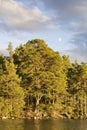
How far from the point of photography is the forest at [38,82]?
97.5m

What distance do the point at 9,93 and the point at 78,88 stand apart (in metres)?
24.4

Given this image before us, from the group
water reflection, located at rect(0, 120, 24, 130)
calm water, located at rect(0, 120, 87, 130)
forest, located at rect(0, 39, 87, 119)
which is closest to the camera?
water reflection, located at rect(0, 120, 24, 130)

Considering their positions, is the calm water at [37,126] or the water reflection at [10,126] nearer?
the water reflection at [10,126]

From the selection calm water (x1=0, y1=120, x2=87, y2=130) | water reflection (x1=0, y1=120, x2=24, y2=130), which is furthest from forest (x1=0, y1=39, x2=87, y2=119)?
water reflection (x1=0, y1=120, x2=24, y2=130)

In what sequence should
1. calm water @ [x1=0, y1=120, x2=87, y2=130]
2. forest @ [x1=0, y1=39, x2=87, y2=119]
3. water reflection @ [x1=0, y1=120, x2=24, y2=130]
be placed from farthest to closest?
forest @ [x1=0, y1=39, x2=87, y2=119] < calm water @ [x1=0, y1=120, x2=87, y2=130] < water reflection @ [x1=0, y1=120, x2=24, y2=130]

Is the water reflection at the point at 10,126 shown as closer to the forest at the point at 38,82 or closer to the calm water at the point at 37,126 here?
the calm water at the point at 37,126

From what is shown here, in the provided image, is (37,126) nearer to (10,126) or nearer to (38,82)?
(10,126)

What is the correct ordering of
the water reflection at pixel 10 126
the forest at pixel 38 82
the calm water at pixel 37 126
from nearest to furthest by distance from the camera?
the water reflection at pixel 10 126, the calm water at pixel 37 126, the forest at pixel 38 82

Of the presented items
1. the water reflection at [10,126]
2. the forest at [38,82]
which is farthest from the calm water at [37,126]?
the forest at [38,82]

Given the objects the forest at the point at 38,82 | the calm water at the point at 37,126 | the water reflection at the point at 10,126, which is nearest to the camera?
the water reflection at the point at 10,126

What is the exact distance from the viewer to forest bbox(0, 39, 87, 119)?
9754 centimetres

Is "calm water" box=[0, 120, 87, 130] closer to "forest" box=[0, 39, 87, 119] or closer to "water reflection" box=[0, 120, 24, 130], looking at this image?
"water reflection" box=[0, 120, 24, 130]

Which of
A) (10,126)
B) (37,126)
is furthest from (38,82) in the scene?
(10,126)

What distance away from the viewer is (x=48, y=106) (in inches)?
3989
